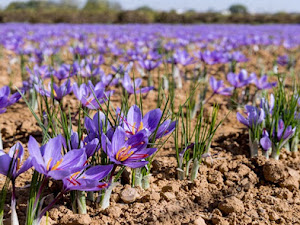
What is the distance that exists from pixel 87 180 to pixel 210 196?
25.5 inches

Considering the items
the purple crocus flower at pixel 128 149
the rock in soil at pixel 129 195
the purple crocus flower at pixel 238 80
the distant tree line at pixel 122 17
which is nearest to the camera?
A: the purple crocus flower at pixel 128 149

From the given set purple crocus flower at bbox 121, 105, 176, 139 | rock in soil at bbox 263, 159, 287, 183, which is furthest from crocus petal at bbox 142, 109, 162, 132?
rock in soil at bbox 263, 159, 287, 183

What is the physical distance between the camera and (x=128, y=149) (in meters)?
1.19

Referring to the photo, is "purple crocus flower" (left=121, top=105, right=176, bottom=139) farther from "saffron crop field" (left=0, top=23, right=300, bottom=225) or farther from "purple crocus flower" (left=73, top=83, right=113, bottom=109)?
"purple crocus flower" (left=73, top=83, right=113, bottom=109)

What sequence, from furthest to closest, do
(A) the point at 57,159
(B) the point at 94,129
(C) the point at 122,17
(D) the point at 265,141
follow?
(C) the point at 122,17 < (D) the point at 265,141 < (B) the point at 94,129 < (A) the point at 57,159

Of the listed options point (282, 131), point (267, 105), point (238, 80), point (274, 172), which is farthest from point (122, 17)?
point (274, 172)

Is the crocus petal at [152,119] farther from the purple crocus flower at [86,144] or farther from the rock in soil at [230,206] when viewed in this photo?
the rock in soil at [230,206]

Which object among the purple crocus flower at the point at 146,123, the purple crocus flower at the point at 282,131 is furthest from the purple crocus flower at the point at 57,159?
the purple crocus flower at the point at 282,131

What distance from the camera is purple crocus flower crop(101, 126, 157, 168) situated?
3.83ft

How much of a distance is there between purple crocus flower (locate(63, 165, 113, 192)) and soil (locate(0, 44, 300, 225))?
0.17 meters

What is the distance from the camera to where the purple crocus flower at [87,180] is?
1082 millimetres

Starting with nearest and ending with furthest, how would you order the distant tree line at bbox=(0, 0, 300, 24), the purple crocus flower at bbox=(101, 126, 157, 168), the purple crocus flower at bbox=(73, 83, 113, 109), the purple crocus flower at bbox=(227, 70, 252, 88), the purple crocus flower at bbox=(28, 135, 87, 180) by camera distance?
the purple crocus flower at bbox=(28, 135, 87, 180) < the purple crocus flower at bbox=(101, 126, 157, 168) < the purple crocus flower at bbox=(73, 83, 113, 109) < the purple crocus flower at bbox=(227, 70, 252, 88) < the distant tree line at bbox=(0, 0, 300, 24)

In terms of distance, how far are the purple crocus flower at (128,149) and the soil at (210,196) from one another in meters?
0.26

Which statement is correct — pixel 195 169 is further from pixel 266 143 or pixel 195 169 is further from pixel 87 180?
pixel 87 180
